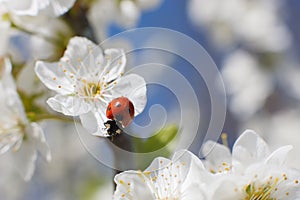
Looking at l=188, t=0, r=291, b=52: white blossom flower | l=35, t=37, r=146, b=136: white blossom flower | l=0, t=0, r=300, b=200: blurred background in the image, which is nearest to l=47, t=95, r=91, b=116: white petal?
l=35, t=37, r=146, b=136: white blossom flower

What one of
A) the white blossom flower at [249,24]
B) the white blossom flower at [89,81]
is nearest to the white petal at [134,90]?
the white blossom flower at [89,81]

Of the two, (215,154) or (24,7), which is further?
(24,7)

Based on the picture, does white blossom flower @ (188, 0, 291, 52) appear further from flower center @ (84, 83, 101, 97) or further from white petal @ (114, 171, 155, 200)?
white petal @ (114, 171, 155, 200)

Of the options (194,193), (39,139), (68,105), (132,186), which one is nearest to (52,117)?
(39,139)

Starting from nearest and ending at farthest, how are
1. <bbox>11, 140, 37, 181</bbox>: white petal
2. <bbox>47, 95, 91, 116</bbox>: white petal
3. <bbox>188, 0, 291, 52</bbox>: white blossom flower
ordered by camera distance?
<bbox>47, 95, 91, 116</bbox>: white petal → <bbox>11, 140, 37, 181</bbox>: white petal → <bbox>188, 0, 291, 52</bbox>: white blossom flower

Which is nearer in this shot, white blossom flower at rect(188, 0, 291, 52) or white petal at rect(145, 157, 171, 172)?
white petal at rect(145, 157, 171, 172)

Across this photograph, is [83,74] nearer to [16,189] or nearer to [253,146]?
[253,146]

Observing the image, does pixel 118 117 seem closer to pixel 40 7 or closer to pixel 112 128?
pixel 112 128
